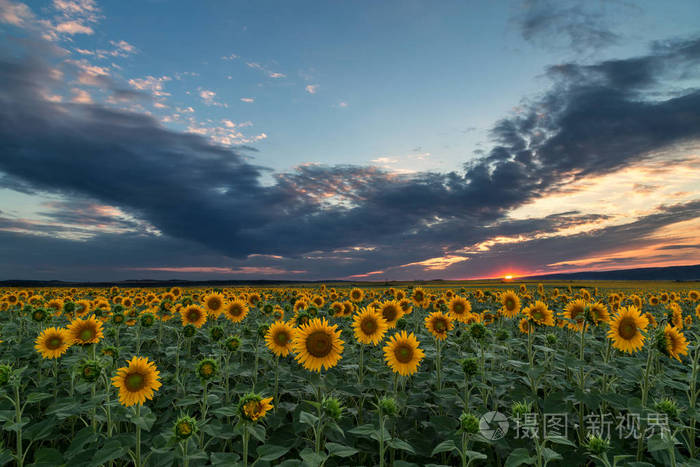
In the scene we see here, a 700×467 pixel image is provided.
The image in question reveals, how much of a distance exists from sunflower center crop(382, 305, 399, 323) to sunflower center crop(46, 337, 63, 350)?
5971 millimetres

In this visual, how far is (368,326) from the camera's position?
599cm

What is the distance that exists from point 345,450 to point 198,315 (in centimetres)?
617

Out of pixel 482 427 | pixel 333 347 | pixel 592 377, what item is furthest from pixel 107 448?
pixel 592 377

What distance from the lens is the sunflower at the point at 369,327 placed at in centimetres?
588

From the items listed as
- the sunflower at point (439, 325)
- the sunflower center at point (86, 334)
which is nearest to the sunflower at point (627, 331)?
the sunflower at point (439, 325)

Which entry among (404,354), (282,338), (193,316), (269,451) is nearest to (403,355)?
(404,354)

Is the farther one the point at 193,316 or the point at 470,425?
the point at 193,316

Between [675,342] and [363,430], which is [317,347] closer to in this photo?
[363,430]

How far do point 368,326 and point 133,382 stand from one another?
136 inches

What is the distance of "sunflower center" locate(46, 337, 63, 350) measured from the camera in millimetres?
6156

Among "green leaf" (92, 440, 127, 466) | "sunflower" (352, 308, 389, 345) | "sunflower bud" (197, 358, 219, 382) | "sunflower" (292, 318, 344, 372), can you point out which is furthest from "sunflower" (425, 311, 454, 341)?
"green leaf" (92, 440, 127, 466)

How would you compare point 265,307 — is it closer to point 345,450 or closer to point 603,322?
point 345,450

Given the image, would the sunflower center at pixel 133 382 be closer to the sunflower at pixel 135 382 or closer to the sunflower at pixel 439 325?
the sunflower at pixel 135 382

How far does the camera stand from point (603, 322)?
6184 millimetres
